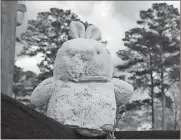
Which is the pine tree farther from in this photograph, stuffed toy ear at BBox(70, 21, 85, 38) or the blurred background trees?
stuffed toy ear at BBox(70, 21, 85, 38)

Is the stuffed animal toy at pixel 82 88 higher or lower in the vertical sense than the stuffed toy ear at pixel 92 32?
lower

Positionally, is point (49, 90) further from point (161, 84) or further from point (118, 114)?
point (161, 84)

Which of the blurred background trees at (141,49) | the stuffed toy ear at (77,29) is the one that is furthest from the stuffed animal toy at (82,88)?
the blurred background trees at (141,49)

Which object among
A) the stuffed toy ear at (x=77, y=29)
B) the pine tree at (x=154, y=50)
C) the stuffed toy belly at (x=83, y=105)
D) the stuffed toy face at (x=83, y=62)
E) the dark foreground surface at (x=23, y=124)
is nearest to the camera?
the dark foreground surface at (x=23, y=124)

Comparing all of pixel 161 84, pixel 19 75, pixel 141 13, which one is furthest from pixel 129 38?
pixel 19 75

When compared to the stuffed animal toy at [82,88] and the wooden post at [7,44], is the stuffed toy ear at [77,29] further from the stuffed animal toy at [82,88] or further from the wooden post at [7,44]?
the wooden post at [7,44]

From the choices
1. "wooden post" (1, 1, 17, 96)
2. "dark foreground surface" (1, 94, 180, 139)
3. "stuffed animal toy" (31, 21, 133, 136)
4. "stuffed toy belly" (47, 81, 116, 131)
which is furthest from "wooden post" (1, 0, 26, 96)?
"dark foreground surface" (1, 94, 180, 139)
